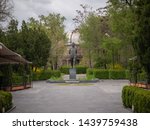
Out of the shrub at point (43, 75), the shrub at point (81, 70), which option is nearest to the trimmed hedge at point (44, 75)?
the shrub at point (43, 75)

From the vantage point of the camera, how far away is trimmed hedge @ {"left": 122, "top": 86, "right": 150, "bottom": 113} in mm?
8707

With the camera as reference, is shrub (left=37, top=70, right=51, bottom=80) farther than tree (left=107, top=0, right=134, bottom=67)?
Yes

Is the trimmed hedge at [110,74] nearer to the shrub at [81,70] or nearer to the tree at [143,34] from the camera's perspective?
the shrub at [81,70]

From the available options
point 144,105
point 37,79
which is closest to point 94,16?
point 37,79

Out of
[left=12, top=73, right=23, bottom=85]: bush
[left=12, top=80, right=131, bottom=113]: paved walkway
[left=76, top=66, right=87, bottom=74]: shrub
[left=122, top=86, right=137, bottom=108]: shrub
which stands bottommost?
[left=12, top=80, right=131, bottom=113]: paved walkway

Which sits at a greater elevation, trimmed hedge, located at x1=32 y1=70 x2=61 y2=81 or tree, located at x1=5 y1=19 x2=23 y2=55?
tree, located at x1=5 y1=19 x2=23 y2=55

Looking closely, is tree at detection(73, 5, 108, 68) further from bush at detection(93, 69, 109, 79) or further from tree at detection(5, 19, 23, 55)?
tree at detection(5, 19, 23, 55)

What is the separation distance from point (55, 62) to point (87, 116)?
3635cm

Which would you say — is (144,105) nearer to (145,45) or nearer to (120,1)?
(145,45)

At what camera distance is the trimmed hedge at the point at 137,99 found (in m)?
8.71

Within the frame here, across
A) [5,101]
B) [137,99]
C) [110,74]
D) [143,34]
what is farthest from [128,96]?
[110,74]

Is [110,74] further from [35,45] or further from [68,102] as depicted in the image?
[68,102]

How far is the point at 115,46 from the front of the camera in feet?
109

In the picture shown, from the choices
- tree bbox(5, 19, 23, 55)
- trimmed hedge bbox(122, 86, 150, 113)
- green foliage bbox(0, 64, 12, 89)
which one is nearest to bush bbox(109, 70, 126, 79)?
tree bbox(5, 19, 23, 55)
